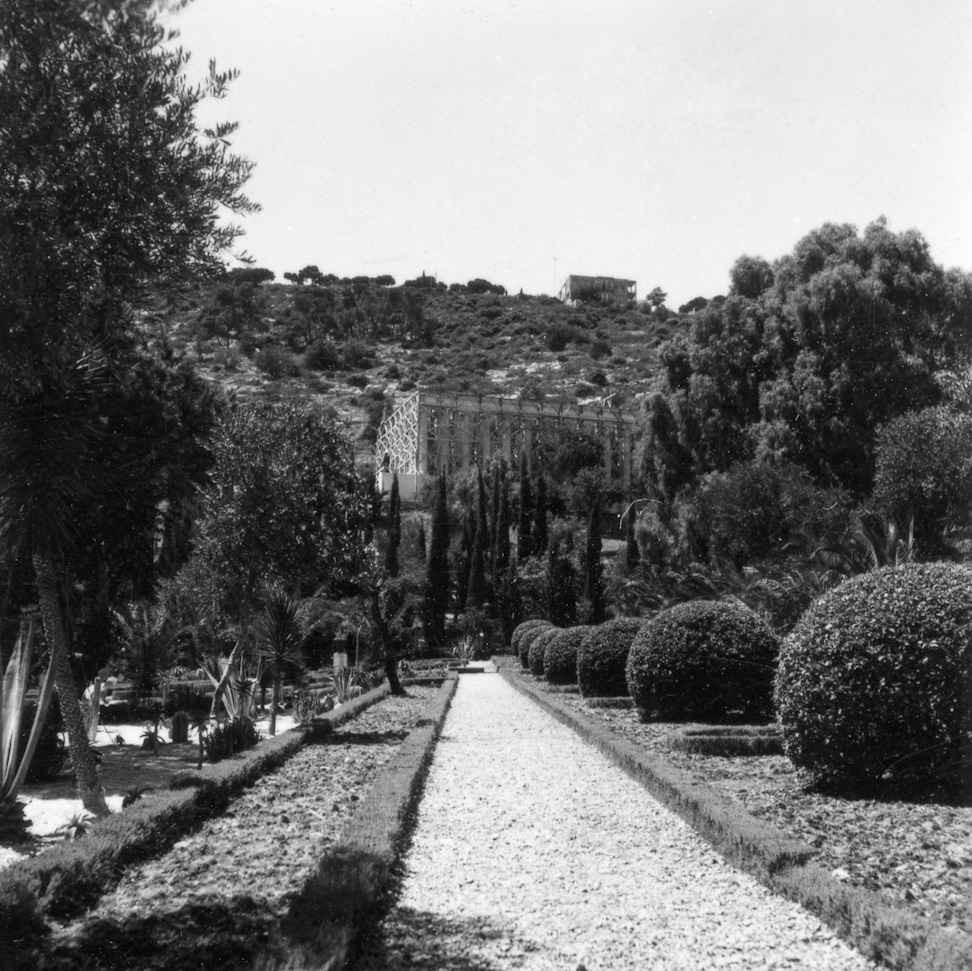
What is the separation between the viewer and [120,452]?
9438 millimetres

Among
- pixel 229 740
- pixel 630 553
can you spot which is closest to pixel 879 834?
pixel 229 740

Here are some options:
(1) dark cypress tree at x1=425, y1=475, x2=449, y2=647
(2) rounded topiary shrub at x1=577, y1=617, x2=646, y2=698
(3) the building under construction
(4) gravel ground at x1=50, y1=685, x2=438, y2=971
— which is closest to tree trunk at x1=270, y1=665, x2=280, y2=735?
(2) rounded topiary shrub at x1=577, y1=617, x2=646, y2=698

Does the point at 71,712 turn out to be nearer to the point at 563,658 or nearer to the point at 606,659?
the point at 606,659

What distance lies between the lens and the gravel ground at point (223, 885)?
475 cm

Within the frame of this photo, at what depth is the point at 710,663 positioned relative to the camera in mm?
14117

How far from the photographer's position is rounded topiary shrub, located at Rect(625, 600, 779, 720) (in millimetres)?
14055

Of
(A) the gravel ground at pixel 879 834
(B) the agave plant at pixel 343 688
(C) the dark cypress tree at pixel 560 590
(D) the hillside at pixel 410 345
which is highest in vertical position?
(D) the hillside at pixel 410 345

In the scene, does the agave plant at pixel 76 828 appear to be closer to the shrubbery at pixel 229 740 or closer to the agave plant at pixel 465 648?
the shrubbery at pixel 229 740

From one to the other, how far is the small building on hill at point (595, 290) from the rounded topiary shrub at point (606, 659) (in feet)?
346

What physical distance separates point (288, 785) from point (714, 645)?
6169mm

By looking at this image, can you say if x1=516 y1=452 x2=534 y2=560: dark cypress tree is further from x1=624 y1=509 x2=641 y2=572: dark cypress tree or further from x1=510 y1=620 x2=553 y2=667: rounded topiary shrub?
x1=510 y1=620 x2=553 y2=667: rounded topiary shrub

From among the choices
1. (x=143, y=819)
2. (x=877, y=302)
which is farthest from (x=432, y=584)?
(x=143, y=819)

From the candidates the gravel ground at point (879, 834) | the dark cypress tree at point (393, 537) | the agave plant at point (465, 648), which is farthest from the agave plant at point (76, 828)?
the dark cypress tree at point (393, 537)

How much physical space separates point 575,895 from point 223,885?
2.01 metres
